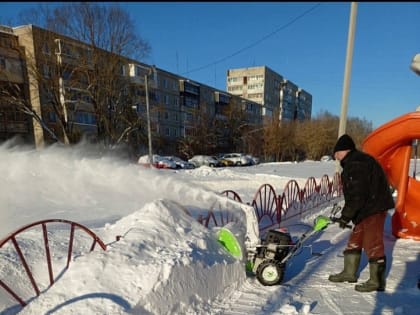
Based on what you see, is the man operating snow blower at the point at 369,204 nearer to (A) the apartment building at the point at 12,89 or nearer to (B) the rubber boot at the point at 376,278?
(B) the rubber boot at the point at 376,278

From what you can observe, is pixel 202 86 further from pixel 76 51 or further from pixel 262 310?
pixel 262 310

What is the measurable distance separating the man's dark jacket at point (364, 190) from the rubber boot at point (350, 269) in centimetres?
55

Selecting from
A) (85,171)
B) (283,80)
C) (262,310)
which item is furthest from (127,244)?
(283,80)

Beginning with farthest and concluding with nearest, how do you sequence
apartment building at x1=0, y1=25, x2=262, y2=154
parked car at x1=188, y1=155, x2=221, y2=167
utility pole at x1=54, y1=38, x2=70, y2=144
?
parked car at x1=188, y1=155, x2=221, y2=167
apartment building at x1=0, y1=25, x2=262, y2=154
utility pole at x1=54, y1=38, x2=70, y2=144

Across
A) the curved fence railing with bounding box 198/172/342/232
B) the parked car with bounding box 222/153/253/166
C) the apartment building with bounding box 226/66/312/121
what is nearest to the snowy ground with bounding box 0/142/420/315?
the curved fence railing with bounding box 198/172/342/232

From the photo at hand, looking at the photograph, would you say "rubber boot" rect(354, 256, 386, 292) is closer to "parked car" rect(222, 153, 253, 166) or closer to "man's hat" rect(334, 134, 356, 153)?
"man's hat" rect(334, 134, 356, 153)

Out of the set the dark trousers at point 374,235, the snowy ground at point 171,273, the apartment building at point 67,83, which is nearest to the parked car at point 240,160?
the apartment building at point 67,83

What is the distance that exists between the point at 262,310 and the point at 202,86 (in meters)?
48.9

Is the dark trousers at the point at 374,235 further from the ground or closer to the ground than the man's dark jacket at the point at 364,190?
closer to the ground

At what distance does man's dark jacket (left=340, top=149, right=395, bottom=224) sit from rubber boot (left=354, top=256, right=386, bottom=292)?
1.73 feet

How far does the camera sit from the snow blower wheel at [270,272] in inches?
128

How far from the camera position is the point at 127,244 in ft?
9.45

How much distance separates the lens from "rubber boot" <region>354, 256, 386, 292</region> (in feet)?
10.6

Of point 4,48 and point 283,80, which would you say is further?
point 283,80
